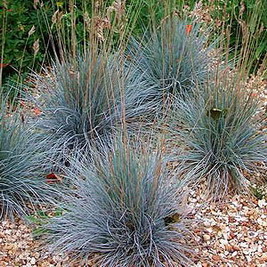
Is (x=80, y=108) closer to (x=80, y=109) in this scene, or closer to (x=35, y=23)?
(x=80, y=109)

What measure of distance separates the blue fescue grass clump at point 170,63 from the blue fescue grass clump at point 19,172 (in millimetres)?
1033

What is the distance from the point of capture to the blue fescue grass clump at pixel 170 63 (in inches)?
173

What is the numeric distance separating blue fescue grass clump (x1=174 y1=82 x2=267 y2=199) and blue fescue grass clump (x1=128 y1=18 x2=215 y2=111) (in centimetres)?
50

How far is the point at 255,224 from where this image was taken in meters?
3.45

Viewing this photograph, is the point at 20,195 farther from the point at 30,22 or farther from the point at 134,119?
the point at 30,22

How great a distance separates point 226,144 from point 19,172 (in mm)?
1369

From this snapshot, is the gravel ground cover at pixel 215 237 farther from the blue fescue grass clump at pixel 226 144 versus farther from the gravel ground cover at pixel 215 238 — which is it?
the blue fescue grass clump at pixel 226 144

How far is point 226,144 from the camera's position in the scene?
374 cm

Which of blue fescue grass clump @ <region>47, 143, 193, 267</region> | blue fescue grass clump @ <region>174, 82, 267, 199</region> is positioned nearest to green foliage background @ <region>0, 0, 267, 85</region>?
blue fescue grass clump @ <region>174, 82, 267, 199</region>

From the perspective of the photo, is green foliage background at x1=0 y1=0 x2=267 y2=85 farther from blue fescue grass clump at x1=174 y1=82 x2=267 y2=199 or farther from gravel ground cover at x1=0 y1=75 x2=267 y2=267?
gravel ground cover at x1=0 y1=75 x2=267 y2=267

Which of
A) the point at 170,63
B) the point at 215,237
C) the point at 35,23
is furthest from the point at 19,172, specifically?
the point at 35,23

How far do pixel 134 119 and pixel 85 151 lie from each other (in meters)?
0.60

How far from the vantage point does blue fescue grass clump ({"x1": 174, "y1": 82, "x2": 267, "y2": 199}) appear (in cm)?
370

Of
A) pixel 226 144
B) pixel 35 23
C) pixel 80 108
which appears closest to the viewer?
pixel 226 144
